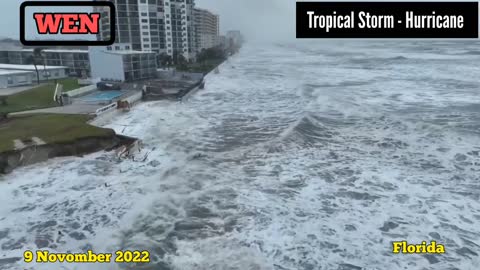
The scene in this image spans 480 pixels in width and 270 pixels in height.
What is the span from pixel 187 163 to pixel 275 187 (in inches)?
243

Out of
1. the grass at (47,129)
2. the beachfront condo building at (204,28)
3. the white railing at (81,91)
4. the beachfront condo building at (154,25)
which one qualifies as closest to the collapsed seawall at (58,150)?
the grass at (47,129)

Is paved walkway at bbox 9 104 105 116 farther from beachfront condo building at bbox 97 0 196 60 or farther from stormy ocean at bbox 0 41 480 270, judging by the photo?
beachfront condo building at bbox 97 0 196 60

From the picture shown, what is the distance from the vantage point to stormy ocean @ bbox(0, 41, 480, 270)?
13703 millimetres

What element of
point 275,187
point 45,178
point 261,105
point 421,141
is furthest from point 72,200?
point 261,105

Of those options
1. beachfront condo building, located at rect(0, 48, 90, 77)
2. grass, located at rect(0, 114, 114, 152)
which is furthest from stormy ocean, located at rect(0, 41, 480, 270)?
beachfront condo building, located at rect(0, 48, 90, 77)

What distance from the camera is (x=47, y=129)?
25.7 m

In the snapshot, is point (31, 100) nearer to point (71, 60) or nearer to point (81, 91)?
point (81, 91)

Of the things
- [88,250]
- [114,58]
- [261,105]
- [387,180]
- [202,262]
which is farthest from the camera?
[114,58]

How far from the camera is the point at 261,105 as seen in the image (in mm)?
40500

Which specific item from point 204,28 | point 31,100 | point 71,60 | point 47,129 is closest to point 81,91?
point 31,100

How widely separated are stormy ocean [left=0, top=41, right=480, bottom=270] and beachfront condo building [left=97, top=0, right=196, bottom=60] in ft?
164

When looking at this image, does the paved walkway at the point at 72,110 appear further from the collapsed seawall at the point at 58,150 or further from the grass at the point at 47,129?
the collapsed seawall at the point at 58,150

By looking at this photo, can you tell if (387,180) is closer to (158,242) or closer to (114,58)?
(158,242)

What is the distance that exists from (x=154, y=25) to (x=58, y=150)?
62.9 m
